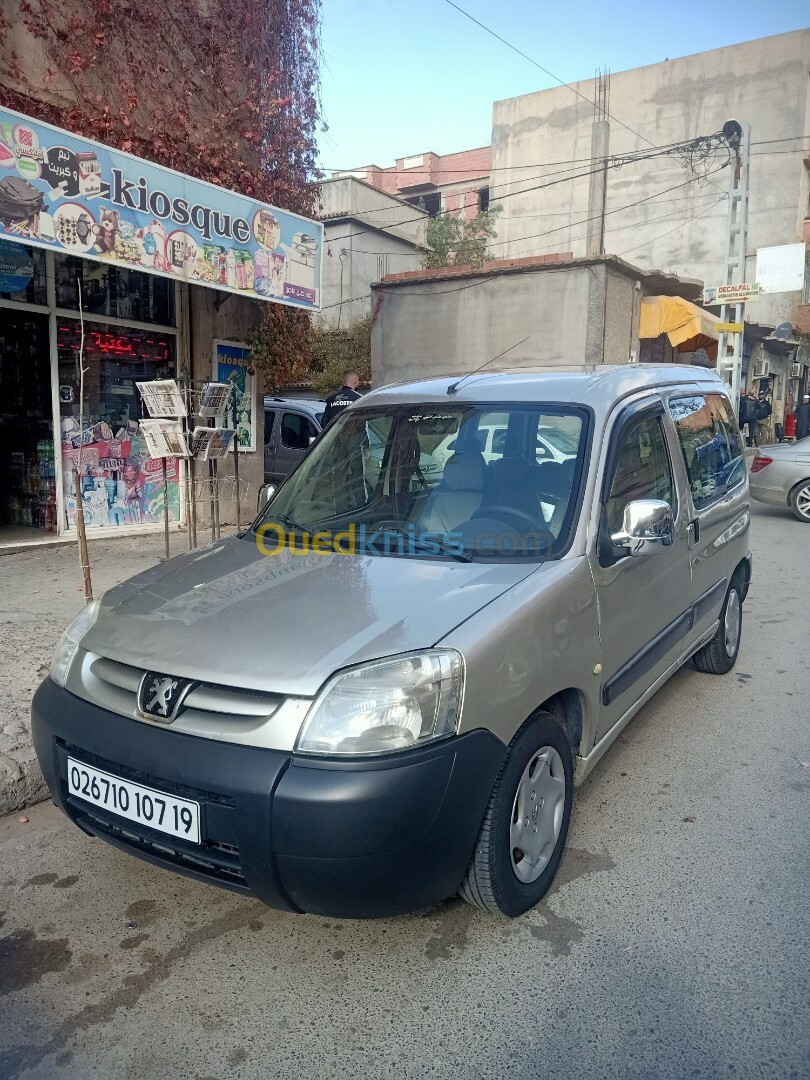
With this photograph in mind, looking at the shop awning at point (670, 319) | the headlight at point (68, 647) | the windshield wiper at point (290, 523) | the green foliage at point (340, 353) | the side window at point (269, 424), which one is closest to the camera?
the headlight at point (68, 647)

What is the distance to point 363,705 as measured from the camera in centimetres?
216

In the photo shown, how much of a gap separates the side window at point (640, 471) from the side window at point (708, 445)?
10.7 inches

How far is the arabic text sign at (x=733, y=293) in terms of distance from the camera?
13320 millimetres

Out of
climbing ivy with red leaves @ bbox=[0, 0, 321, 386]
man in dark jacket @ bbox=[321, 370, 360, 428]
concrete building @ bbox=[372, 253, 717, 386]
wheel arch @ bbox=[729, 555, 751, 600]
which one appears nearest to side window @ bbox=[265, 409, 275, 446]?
man in dark jacket @ bbox=[321, 370, 360, 428]

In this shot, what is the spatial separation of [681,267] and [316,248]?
20.7 metres

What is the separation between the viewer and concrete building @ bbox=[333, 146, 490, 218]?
37188 millimetres

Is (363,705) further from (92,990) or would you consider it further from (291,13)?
(291,13)

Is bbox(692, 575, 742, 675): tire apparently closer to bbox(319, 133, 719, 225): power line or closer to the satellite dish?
the satellite dish

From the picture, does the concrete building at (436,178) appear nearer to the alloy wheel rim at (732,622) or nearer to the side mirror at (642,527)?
the alloy wheel rim at (732,622)

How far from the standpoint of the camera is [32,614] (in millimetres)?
5656

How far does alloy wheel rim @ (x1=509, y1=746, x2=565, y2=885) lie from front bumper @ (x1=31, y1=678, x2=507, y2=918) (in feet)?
0.92

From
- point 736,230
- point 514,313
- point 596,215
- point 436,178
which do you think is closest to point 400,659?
point 514,313

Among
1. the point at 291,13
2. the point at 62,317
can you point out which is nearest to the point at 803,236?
the point at 291,13

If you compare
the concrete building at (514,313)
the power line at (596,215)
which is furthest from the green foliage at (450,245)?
the concrete building at (514,313)
